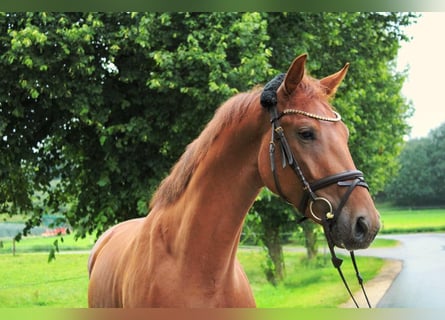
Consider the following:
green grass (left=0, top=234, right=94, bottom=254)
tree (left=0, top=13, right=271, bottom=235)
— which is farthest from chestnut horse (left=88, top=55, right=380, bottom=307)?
green grass (left=0, top=234, right=94, bottom=254)

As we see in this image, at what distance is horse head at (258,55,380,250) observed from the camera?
170 centimetres

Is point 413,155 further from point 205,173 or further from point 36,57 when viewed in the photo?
point 205,173

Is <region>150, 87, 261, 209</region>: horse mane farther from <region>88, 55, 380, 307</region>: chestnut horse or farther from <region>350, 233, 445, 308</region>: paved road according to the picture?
<region>350, 233, 445, 308</region>: paved road

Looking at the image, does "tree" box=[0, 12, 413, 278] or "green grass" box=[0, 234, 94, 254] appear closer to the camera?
"tree" box=[0, 12, 413, 278]

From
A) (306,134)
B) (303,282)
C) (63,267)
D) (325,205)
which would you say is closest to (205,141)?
(306,134)

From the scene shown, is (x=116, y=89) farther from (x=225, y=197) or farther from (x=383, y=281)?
(x=383, y=281)

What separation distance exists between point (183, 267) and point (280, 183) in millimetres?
478

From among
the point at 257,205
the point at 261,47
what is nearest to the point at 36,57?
the point at 261,47

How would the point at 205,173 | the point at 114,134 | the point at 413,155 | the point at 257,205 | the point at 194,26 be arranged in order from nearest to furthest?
1. the point at 205,173
2. the point at 194,26
3. the point at 114,134
4. the point at 257,205
5. the point at 413,155

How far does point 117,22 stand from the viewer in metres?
5.25

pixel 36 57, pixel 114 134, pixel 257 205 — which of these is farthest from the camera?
pixel 257 205

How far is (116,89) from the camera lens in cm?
545

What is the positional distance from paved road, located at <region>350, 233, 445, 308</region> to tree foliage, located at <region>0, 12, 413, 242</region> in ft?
5.35

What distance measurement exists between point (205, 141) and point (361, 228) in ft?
2.23
